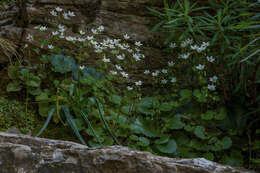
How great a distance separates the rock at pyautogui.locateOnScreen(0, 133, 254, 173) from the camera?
1.27m

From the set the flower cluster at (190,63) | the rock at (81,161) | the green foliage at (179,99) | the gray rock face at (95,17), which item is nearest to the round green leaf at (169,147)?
the green foliage at (179,99)

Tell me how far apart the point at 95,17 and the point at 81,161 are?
2150mm

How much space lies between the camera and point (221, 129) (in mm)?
2557

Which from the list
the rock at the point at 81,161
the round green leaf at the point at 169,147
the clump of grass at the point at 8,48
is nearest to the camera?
the rock at the point at 81,161

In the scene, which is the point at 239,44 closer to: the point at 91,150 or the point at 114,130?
→ the point at 114,130

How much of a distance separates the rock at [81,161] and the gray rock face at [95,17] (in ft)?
6.17

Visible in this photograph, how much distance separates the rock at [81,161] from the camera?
127 cm

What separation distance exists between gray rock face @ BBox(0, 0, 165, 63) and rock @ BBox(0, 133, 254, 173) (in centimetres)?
188

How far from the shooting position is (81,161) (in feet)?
4.29

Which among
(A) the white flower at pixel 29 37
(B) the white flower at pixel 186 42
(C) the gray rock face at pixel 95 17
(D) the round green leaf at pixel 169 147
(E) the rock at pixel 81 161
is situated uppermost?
(C) the gray rock face at pixel 95 17

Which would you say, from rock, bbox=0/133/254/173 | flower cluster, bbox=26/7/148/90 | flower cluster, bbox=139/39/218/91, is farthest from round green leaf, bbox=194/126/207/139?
rock, bbox=0/133/254/173

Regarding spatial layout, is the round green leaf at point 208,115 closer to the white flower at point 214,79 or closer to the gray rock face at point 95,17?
the white flower at point 214,79

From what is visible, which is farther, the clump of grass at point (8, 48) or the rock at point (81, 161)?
the clump of grass at point (8, 48)

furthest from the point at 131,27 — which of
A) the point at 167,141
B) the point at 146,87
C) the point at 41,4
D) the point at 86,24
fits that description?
the point at 167,141
